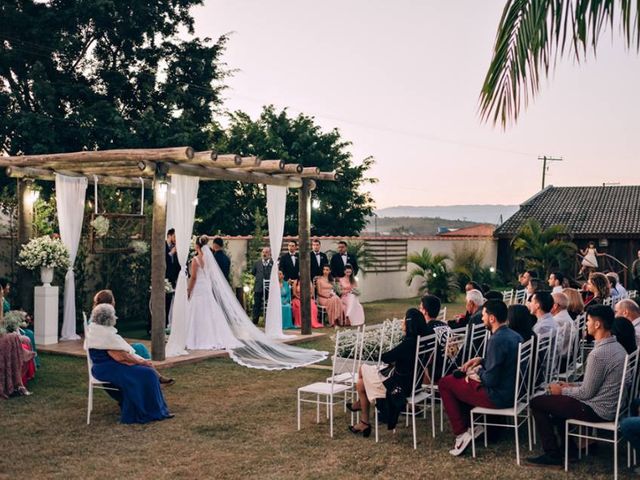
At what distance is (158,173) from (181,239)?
1229mm

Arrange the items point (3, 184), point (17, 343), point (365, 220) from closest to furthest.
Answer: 1. point (17, 343)
2. point (3, 184)
3. point (365, 220)

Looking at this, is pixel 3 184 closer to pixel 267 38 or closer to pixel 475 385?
pixel 267 38

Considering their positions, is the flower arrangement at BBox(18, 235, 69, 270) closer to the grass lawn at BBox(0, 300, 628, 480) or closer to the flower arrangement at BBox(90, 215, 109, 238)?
the flower arrangement at BBox(90, 215, 109, 238)

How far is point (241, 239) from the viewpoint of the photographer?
50.7ft

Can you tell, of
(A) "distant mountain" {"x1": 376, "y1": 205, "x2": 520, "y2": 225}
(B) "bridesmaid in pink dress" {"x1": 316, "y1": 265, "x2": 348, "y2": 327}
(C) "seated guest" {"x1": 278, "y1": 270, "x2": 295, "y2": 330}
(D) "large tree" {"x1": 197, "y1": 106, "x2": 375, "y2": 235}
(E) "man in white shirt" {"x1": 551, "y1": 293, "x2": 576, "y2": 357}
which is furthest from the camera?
(A) "distant mountain" {"x1": 376, "y1": 205, "x2": 520, "y2": 225}

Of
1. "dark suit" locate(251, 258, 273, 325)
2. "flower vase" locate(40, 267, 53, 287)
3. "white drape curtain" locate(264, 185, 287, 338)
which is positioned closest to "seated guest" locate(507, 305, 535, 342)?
"white drape curtain" locate(264, 185, 287, 338)

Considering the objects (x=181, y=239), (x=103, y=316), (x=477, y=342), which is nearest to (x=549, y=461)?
(x=477, y=342)

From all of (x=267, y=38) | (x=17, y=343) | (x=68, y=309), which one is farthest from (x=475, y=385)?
(x=267, y=38)

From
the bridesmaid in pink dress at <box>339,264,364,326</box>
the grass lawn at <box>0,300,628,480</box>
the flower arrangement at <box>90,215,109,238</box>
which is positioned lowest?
the grass lawn at <box>0,300,628,480</box>

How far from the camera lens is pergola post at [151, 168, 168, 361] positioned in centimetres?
921

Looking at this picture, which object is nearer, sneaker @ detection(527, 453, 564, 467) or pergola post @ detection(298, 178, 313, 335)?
sneaker @ detection(527, 453, 564, 467)

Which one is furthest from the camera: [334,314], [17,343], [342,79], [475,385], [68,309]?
[342,79]

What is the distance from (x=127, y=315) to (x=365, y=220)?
15.2 metres

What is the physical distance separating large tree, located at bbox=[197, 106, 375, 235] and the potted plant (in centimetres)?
1259
